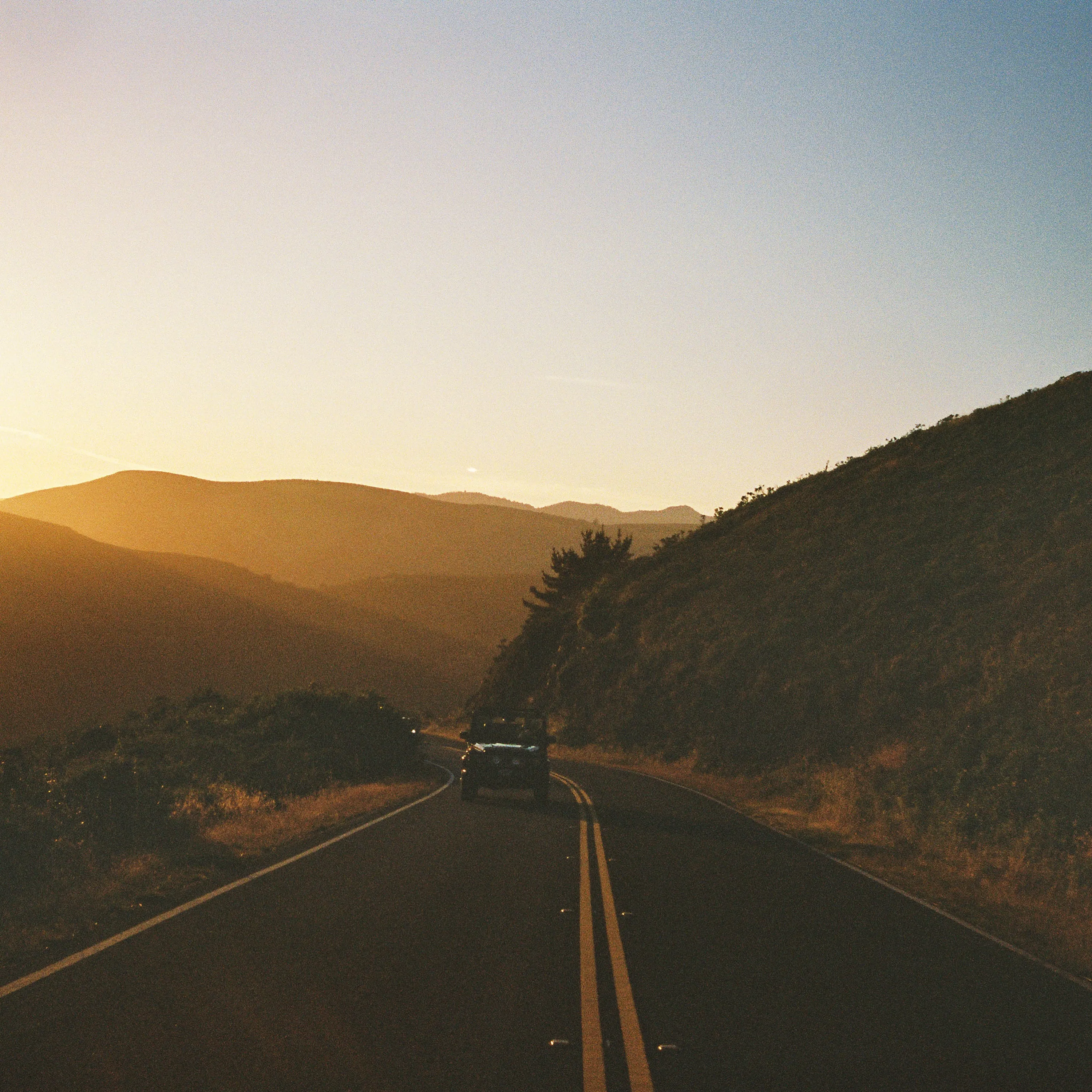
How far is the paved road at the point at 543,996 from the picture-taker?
602 cm

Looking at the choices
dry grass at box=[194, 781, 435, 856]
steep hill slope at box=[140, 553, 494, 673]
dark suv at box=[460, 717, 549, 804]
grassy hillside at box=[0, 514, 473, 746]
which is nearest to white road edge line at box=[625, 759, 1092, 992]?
dark suv at box=[460, 717, 549, 804]

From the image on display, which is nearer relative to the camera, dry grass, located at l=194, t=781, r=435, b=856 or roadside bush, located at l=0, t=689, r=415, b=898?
roadside bush, located at l=0, t=689, r=415, b=898

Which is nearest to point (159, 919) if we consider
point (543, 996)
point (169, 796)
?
point (543, 996)

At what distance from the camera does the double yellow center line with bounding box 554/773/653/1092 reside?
19.6 ft

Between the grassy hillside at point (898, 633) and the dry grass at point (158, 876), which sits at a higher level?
the grassy hillside at point (898, 633)

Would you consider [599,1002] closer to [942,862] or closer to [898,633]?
[942,862]

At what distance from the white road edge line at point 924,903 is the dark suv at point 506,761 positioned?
4.36 meters

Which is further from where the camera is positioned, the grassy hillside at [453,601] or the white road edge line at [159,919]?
the grassy hillside at [453,601]

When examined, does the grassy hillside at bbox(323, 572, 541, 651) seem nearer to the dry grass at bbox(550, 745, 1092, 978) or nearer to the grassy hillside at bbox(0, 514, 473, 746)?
the grassy hillside at bbox(0, 514, 473, 746)

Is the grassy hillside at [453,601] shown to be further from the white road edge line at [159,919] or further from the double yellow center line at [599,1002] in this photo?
the double yellow center line at [599,1002]

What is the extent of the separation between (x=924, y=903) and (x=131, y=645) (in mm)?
84168

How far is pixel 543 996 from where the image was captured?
7.73 meters

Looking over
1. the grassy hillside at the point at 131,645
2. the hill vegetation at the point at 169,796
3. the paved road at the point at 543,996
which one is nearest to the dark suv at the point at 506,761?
the hill vegetation at the point at 169,796

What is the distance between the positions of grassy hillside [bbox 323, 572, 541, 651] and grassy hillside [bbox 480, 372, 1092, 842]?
263 ft
